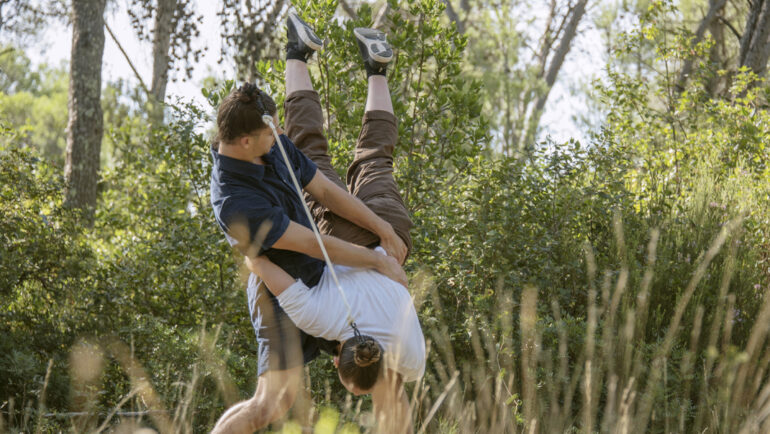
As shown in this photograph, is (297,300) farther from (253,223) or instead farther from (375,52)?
(375,52)

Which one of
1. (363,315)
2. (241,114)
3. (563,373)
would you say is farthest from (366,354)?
(563,373)

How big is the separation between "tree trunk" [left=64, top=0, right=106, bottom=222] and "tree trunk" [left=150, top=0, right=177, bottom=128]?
137cm

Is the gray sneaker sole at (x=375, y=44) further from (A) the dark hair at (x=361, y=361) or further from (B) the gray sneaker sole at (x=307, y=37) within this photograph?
(A) the dark hair at (x=361, y=361)

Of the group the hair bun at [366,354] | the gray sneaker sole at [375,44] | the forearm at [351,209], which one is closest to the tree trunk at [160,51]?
the gray sneaker sole at [375,44]

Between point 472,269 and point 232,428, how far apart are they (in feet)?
7.21

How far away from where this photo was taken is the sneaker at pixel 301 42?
4.20 metres

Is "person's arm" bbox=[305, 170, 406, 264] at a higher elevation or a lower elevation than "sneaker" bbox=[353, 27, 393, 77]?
lower

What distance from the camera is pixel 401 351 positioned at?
10.3 feet

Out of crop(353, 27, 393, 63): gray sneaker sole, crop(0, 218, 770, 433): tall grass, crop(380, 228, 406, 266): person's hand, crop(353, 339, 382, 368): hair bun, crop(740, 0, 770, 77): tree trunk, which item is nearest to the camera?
crop(353, 339, 382, 368): hair bun

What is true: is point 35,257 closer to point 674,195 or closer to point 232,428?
point 232,428

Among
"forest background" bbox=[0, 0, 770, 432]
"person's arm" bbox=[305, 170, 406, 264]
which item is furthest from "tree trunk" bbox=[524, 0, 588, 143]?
"person's arm" bbox=[305, 170, 406, 264]

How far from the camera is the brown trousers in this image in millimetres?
3764

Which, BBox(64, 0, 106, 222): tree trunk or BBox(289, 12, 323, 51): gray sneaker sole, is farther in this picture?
BBox(64, 0, 106, 222): tree trunk

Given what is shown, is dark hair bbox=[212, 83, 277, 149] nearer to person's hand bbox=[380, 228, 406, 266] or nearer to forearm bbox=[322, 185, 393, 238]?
forearm bbox=[322, 185, 393, 238]
